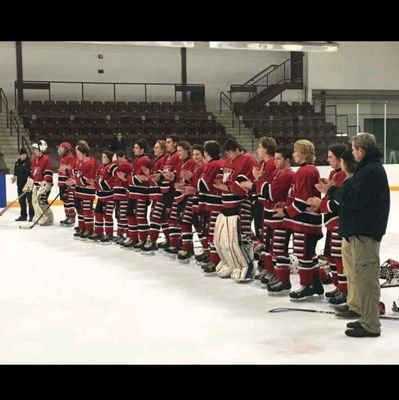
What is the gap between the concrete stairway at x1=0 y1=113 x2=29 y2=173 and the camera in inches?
619

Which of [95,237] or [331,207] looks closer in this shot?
[331,207]

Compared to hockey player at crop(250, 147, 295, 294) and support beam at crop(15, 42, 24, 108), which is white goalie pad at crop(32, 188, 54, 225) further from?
support beam at crop(15, 42, 24, 108)

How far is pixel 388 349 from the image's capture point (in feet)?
A: 14.2

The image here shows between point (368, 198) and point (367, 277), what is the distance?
528 millimetres

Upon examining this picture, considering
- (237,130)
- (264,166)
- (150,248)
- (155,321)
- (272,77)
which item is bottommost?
(155,321)

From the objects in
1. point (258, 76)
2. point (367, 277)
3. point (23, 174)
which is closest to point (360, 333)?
point (367, 277)

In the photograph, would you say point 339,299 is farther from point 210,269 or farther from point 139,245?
point 139,245

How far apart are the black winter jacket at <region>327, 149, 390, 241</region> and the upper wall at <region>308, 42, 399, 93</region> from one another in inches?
736

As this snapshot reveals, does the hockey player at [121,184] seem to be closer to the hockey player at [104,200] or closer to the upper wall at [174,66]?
the hockey player at [104,200]

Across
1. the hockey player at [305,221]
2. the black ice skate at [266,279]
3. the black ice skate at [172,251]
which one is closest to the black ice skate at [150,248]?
the black ice skate at [172,251]

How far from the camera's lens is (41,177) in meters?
11.3

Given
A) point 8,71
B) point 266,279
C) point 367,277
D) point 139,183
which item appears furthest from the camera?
point 8,71
